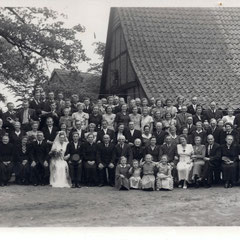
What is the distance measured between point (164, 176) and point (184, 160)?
0.85m

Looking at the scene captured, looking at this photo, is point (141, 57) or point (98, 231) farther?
point (141, 57)

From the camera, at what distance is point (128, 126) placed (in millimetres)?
10469

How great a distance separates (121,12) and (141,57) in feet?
7.13

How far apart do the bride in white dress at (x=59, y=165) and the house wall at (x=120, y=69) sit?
491 cm

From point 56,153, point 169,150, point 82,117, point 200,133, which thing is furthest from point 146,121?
point 56,153

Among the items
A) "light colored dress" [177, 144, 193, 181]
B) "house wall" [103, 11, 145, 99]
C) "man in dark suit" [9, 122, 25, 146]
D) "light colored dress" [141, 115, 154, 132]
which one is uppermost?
"house wall" [103, 11, 145, 99]

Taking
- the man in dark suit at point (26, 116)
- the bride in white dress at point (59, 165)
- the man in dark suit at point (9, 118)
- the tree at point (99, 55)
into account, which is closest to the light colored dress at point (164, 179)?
the bride in white dress at point (59, 165)

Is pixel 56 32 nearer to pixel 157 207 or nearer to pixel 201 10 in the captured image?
pixel 201 10

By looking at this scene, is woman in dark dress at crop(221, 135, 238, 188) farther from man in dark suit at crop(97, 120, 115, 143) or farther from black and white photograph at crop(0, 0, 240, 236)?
man in dark suit at crop(97, 120, 115, 143)

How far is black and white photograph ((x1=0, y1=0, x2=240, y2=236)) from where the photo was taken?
7.22 m

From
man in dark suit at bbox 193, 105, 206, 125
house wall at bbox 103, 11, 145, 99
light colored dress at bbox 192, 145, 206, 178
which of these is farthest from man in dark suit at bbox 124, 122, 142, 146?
house wall at bbox 103, 11, 145, 99

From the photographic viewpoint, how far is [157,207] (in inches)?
282

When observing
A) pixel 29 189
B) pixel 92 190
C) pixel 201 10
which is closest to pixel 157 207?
pixel 92 190

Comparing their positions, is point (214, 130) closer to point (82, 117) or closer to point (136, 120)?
point (136, 120)
